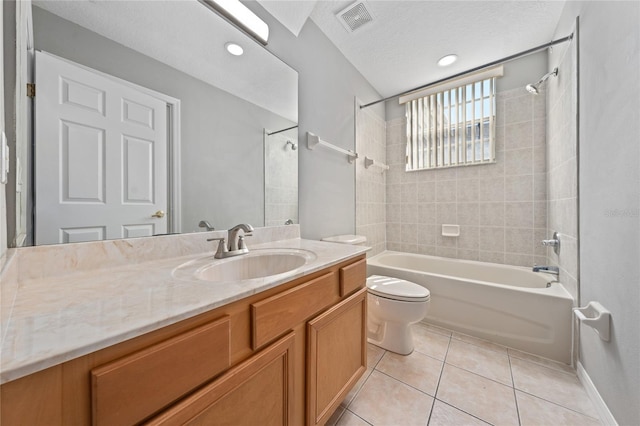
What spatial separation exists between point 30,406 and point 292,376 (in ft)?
2.04

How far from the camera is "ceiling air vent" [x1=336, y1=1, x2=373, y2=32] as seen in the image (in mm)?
1616

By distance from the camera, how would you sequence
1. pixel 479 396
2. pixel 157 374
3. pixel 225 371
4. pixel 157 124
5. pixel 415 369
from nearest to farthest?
pixel 157 374, pixel 225 371, pixel 157 124, pixel 479 396, pixel 415 369

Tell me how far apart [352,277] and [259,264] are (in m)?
0.46

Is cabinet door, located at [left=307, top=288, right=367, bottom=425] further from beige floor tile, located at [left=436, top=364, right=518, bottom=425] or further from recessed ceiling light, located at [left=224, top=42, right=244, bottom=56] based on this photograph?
recessed ceiling light, located at [left=224, top=42, right=244, bottom=56]

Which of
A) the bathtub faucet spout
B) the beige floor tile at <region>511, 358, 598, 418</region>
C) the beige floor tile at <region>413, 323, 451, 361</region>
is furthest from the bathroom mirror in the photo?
the bathtub faucet spout

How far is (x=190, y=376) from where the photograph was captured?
515 mm

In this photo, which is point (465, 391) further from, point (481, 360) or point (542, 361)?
point (542, 361)

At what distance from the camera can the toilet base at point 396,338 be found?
1590 millimetres

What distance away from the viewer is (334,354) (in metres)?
0.99

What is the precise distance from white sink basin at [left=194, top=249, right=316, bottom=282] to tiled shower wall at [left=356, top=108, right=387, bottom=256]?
128 cm

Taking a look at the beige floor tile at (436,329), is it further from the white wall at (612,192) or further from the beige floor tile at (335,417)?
the beige floor tile at (335,417)

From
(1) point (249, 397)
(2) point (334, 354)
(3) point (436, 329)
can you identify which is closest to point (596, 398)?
(3) point (436, 329)

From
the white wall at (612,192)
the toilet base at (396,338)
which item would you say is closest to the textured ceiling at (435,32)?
the white wall at (612,192)

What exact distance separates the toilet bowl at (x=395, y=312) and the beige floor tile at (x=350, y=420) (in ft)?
1.98
